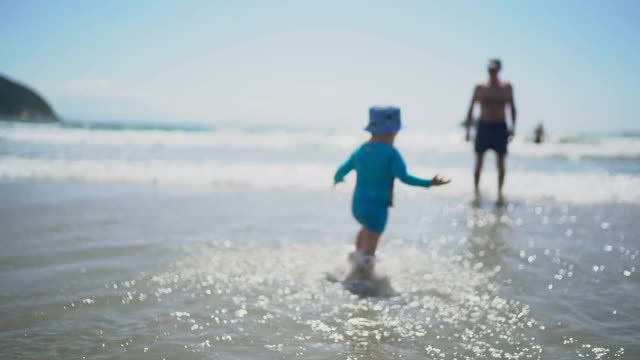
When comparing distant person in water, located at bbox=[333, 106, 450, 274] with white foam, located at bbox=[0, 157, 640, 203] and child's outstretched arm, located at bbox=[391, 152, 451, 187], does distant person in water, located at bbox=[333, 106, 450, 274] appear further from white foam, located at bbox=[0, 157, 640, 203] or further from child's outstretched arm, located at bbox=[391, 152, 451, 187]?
white foam, located at bbox=[0, 157, 640, 203]

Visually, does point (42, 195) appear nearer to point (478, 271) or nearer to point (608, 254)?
point (478, 271)

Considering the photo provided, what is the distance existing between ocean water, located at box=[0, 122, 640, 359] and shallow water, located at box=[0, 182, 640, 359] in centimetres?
1

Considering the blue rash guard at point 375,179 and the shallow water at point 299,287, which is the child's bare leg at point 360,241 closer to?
the blue rash guard at point 375,179

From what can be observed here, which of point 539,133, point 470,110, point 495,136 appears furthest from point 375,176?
point 539,133

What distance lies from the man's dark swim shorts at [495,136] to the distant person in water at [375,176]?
442 centimetres

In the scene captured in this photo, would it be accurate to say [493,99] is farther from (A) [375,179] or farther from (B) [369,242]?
(B) [369,242]

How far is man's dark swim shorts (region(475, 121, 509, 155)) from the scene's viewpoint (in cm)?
819

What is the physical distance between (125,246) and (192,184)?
4991mm

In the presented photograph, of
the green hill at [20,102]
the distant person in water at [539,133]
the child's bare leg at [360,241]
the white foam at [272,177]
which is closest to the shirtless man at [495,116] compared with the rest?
the white foam at [272,177]

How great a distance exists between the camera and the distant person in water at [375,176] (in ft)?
13.8

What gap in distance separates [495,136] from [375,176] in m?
4.55

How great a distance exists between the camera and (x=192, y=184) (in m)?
9.58

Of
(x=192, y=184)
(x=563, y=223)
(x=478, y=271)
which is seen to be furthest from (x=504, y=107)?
(x=192, y=184)

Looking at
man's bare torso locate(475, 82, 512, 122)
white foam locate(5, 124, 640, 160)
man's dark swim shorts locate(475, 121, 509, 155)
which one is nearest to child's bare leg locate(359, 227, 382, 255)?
man's dark swim shorts locate(475, 121, 509, 155)
